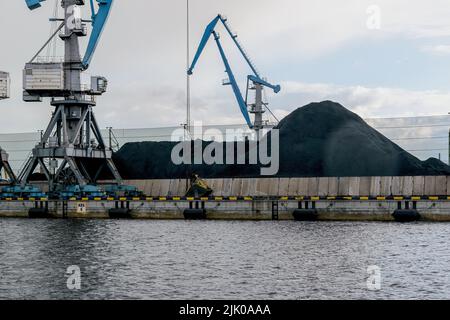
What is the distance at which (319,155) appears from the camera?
95.8 metres

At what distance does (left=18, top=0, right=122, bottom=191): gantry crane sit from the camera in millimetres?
89562

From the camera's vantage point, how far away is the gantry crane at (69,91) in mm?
89562

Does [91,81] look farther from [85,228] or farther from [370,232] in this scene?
[370,232]

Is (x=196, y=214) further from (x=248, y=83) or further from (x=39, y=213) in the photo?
(x=248, y=83)

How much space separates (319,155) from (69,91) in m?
34.2

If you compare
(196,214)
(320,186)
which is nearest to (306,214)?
(320,186)

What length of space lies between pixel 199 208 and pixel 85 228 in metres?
15.0

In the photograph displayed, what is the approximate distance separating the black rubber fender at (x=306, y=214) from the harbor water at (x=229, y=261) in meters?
4.80

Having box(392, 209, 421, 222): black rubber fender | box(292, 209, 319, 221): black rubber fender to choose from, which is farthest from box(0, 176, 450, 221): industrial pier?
box(392, 209, 421, 222): black rubber fender

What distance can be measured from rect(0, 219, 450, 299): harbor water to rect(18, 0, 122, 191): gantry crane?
23.2m

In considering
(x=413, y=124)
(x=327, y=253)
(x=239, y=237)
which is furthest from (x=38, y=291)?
(x=413, y=124)

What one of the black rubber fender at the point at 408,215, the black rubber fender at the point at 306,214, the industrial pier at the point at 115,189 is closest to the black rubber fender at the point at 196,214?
the industrial pier at the point at 115,189

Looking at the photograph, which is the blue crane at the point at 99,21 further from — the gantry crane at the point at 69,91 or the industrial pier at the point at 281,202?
the industrial pier at the point at 281,202

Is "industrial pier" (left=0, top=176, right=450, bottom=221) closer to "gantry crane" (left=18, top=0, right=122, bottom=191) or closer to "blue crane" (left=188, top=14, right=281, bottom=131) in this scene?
"gantry crane" (left=18, top=0, right=122, bottom=191)
